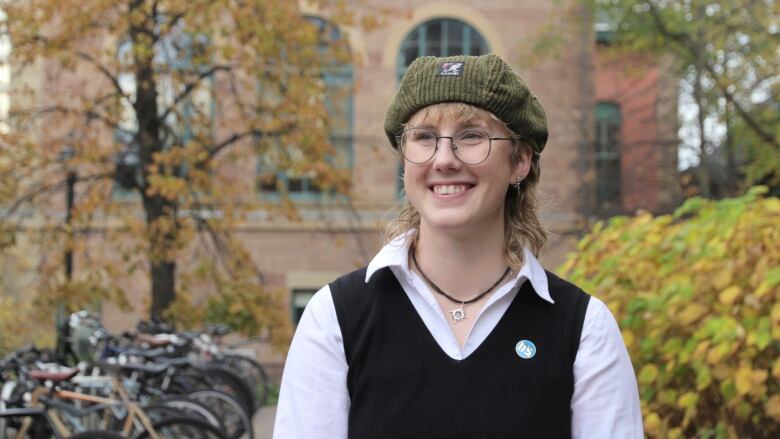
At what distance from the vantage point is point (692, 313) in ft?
15.3

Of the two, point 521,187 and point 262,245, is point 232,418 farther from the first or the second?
point 262,245

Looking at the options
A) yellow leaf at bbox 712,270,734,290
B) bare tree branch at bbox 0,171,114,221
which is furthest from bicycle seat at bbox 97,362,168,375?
yellow leaf at bbox 712,270,734,290

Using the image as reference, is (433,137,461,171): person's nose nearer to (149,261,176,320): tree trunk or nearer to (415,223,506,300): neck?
(415,223,506,300): neck

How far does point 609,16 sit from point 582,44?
1572 millimetres

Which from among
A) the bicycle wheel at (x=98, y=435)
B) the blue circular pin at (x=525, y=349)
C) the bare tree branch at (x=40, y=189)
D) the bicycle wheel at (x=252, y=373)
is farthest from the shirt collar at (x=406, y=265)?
the bicycle wheel at (x=252, y=373)

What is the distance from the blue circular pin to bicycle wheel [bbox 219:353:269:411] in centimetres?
1149

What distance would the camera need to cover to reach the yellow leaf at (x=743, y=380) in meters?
4.32

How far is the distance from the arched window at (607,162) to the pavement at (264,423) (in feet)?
24.4

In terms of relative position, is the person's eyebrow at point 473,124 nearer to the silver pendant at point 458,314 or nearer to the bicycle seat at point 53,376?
the silver pendant at point 458,314

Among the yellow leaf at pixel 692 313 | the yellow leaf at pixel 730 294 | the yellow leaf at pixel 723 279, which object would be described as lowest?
→ the yellow leaf at pixel 692 313

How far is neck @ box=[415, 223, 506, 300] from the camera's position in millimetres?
2307

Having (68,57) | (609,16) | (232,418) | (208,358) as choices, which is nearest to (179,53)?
(68,57)

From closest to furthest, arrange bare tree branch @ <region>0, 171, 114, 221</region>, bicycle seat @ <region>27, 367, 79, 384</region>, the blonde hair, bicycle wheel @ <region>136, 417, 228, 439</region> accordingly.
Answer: the blonde hair
bicycle seat @ <region>27, 367, 79, 384</region>
bicycle wheel @ <region>136, 417, 228, 439</region>
bare tree branch @ <region>0, 171, 114, 221</region>

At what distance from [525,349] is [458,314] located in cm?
16
